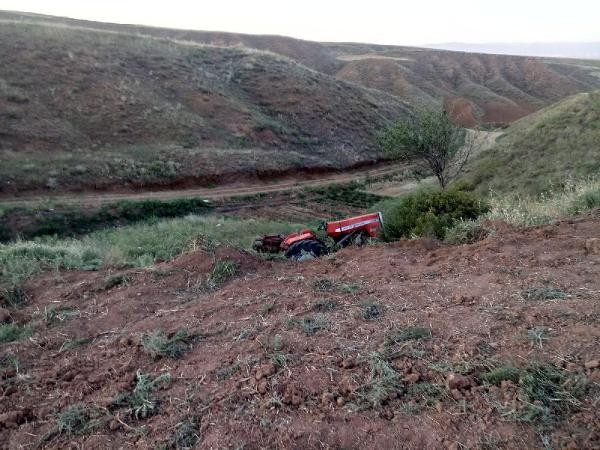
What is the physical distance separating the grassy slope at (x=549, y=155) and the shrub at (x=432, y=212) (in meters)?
5.06

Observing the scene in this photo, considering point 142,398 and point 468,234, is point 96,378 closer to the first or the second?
point 142,398

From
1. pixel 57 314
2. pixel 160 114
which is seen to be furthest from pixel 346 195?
pixel 57 314

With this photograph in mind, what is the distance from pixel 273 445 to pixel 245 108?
101 ft

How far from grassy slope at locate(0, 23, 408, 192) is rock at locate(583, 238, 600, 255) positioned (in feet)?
65.1

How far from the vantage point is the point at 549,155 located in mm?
16562

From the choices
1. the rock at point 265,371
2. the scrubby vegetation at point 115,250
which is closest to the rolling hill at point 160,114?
the scrubby vegetation at point 115,250

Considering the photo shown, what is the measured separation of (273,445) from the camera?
305 cm

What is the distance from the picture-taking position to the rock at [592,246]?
538 centimetres

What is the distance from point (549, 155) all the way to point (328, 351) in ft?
50.7

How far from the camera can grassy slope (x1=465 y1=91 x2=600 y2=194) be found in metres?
14.4

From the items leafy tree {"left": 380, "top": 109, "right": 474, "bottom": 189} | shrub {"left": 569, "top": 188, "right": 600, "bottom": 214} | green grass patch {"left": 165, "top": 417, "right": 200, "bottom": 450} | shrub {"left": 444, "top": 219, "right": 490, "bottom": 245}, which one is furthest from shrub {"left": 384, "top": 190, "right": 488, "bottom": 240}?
leafy tree {"left": 380, "top": 109, "right": 474, "bottom": 189}

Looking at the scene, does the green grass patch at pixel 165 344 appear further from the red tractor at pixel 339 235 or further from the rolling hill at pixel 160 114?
the rolling hill at pixel 160 114

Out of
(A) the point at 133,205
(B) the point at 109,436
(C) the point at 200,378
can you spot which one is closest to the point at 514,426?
(C) the point at 200,378

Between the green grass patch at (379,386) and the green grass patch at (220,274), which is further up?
the green grass patch at (379,386)
